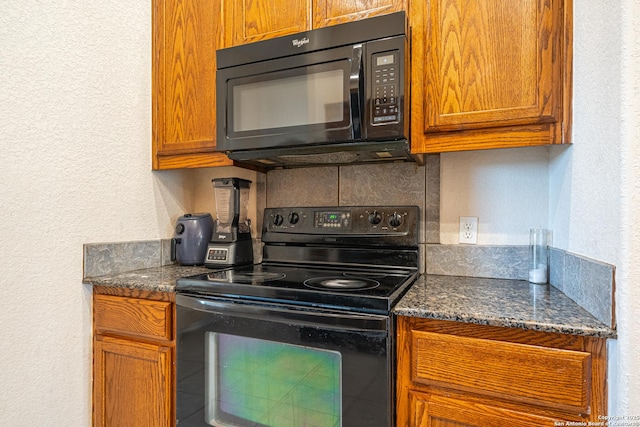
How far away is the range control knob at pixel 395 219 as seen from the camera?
4.89 ft

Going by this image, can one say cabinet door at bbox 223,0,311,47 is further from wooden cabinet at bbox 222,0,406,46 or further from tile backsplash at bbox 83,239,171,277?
tile backsplash at bbox 83,239,171,277

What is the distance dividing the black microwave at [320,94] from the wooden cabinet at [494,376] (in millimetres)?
650

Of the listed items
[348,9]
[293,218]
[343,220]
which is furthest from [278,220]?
[348,9]

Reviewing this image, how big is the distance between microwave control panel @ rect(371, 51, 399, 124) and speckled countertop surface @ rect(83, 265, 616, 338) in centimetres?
60

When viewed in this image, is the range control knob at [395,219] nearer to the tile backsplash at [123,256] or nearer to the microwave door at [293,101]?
the microwave door at [293,101]

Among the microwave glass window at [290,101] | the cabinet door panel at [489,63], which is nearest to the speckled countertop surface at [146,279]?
the microwave glass window at [290,101]

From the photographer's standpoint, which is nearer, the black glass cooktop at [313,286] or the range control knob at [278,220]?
the black glass cooktop at [313,286]

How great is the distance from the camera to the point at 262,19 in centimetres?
143

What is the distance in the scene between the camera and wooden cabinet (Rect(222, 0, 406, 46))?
129 cm

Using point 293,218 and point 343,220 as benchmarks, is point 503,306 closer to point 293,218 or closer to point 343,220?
point 343,220

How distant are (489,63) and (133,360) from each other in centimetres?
167

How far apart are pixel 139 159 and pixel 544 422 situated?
1.74 metres

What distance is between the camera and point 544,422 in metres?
0.84

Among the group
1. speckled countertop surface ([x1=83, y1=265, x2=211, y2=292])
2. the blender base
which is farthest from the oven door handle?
the blender base
